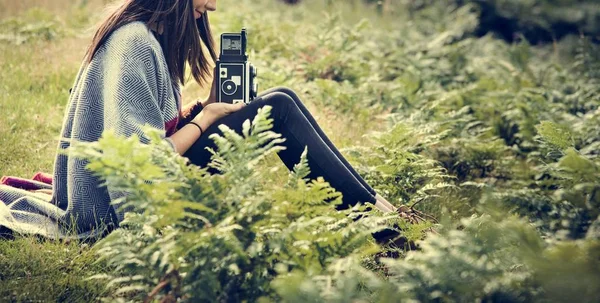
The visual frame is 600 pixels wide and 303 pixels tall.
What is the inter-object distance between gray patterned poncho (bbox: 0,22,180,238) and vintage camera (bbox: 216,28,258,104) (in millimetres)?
310

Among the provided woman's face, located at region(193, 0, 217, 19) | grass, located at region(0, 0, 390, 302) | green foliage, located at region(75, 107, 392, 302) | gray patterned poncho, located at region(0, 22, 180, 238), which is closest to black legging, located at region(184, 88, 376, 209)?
gray patterned poncho, located at region(0, 22, 180, 238)

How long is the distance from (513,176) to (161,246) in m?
3.34

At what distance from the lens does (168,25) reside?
11.9 ft

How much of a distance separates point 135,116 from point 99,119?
0.26 metres

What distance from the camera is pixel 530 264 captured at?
7.64 feet

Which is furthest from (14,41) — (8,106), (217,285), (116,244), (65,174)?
(217,285)

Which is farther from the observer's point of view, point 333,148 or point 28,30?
point 28,30

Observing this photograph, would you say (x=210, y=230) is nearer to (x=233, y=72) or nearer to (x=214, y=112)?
(x=214, y=112)

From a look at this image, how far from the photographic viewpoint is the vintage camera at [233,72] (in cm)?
377

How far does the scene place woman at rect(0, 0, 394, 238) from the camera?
3.33m

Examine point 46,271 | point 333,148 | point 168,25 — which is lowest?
point 46,271

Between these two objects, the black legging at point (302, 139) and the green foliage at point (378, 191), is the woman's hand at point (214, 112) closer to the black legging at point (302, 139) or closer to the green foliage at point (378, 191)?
the black legging at point (302, 139)

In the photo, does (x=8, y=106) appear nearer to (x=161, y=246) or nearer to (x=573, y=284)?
(x=161, y=246)

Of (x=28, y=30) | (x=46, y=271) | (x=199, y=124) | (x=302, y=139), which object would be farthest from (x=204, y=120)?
(x=28, y=30)
